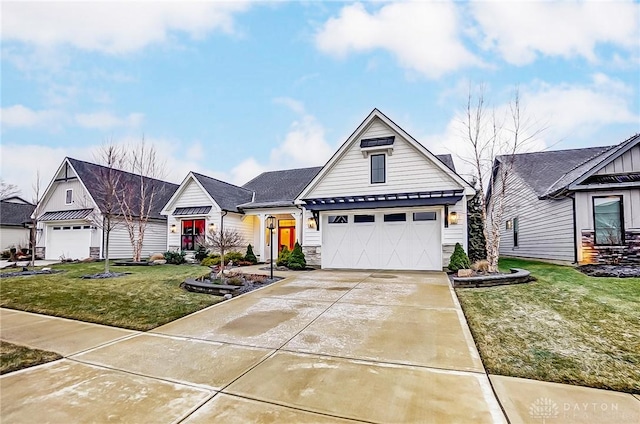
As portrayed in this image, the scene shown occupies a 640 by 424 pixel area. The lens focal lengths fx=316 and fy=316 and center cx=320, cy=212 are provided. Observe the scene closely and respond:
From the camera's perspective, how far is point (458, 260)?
11.5 meters

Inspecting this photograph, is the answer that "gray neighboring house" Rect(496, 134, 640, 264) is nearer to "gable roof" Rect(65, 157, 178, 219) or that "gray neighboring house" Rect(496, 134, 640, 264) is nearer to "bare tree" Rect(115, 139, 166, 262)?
"bare tree" Rect(115, 139, 166, 262)

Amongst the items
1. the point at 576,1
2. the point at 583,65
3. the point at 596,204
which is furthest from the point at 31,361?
the point at 583,65

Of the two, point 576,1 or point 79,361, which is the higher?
point 576,1

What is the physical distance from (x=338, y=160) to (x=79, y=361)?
447 inches

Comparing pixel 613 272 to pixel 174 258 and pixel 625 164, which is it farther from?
pixel 174 258

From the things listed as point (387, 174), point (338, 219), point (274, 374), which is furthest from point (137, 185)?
point (274, 374)

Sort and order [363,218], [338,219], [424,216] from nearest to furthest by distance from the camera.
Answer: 1. [424,216]
2. [363,218]
3. [338,219]

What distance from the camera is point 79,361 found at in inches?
168

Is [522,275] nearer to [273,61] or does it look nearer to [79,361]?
[79,361]

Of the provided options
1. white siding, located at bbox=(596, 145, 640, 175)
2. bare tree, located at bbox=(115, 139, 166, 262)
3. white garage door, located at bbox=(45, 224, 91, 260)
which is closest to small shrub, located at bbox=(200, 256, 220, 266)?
bare tree, located at bbox=(115, 139, 166, 262)

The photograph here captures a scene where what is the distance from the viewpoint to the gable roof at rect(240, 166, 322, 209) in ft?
57.3

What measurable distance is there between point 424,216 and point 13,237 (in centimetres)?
3195

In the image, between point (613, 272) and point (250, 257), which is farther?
point (250, 257)

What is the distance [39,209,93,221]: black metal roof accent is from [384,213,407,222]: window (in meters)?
17.9
